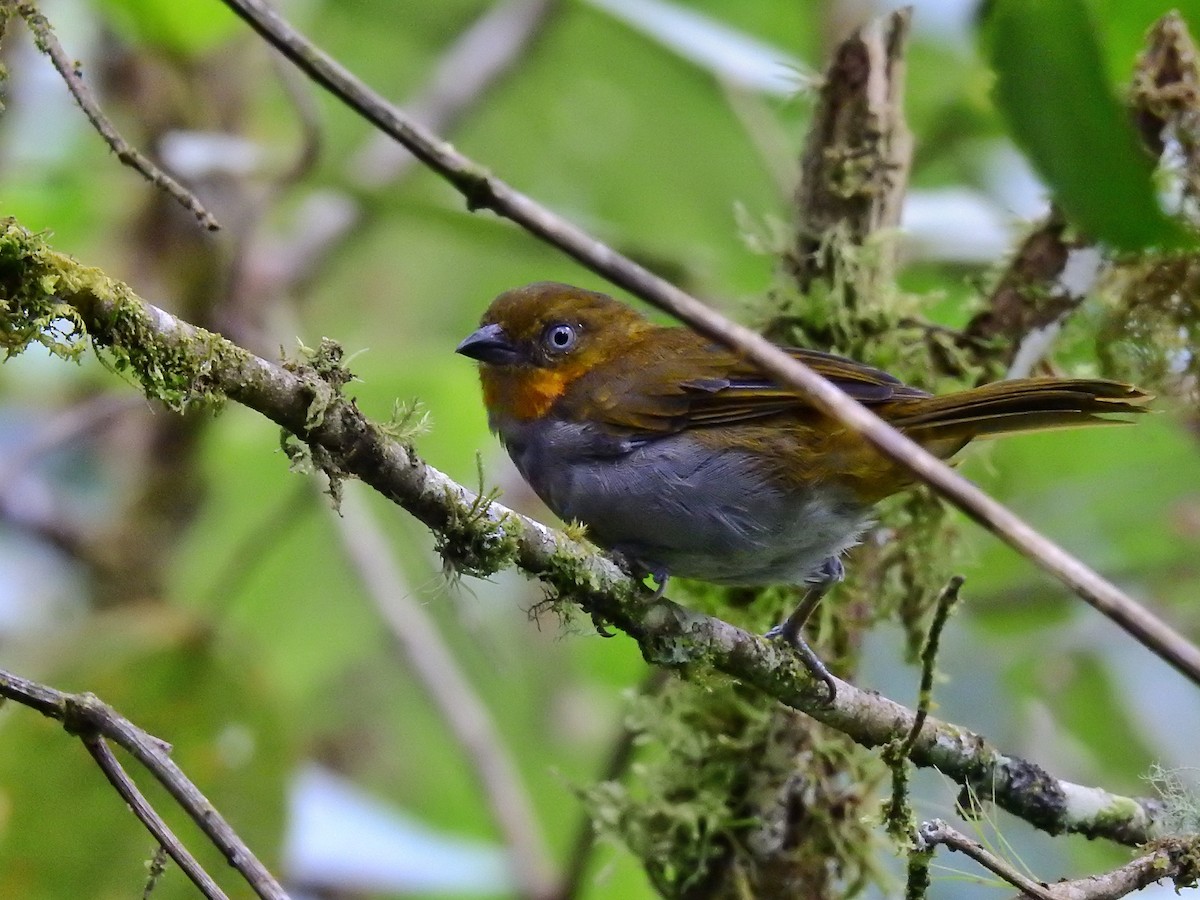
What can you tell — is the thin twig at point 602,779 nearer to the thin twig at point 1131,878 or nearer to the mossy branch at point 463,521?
the mossy branch at point 463,521

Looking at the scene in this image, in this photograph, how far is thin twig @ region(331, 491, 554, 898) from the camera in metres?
4.10

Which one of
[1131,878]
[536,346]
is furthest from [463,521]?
[536,346]

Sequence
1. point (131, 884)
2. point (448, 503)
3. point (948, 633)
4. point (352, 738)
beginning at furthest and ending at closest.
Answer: point (352, 738) < point (948, 633) < point (131, 884) < point (448, 503)

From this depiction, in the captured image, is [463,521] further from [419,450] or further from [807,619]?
[419,450]

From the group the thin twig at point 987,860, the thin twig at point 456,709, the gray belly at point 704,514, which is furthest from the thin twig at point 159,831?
the thin twig at point 456,709

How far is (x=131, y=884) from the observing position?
3217 millimetres

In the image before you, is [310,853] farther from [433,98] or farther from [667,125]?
[667,125]

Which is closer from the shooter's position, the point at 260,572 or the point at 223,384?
the point at 223,384

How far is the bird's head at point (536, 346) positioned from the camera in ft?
11.1

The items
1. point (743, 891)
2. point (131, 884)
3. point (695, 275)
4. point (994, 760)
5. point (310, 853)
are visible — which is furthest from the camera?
point (695, 275)

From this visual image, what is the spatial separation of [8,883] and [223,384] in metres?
1.79

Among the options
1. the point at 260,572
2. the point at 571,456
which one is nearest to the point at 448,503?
the point at 571,456

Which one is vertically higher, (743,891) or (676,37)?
(676,37)

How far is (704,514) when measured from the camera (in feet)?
9.76
